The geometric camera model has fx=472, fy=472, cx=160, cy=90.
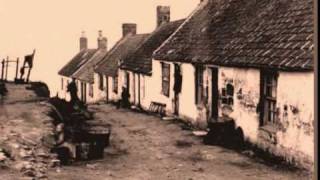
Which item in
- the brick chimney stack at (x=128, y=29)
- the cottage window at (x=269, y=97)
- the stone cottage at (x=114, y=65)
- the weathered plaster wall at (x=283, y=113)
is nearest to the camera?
the weathered plaster wall at (x=283, y=113)

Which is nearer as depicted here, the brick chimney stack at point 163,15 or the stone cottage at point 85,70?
the brick chimney stack at point 163,15

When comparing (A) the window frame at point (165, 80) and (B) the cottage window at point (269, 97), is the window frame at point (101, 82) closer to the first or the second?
(A) the window frame at point (165, 80)

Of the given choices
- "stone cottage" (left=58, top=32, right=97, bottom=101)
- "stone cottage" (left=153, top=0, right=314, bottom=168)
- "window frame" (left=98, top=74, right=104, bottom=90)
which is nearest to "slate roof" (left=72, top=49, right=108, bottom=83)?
"stone cottage" (left=58, top=32, right=97, bottom=101)

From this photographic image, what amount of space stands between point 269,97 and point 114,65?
24.5 meters

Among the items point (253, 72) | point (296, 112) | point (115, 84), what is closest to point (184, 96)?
point (253, 72)

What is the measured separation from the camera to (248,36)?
1580 cm

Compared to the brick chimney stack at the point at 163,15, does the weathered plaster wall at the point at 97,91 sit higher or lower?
lower

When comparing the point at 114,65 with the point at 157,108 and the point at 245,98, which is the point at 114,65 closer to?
the point at 157,108

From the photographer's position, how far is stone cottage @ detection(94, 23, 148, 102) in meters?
35.4

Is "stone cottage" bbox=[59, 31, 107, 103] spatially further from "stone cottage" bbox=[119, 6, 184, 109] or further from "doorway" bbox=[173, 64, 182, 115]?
"doorway" bbox=[173, 64, 182, 115]

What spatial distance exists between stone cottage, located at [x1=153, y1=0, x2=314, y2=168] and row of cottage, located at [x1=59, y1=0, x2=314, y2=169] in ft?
0.08

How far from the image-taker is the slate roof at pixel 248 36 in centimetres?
1253

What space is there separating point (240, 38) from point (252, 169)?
232 inches

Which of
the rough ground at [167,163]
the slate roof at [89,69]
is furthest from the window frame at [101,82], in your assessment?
the rough ground at [167,163]
